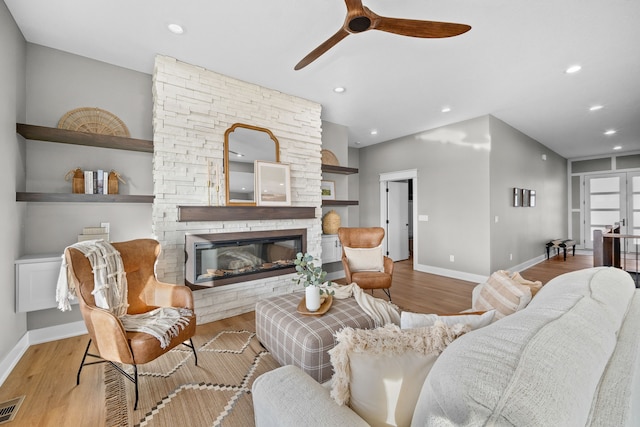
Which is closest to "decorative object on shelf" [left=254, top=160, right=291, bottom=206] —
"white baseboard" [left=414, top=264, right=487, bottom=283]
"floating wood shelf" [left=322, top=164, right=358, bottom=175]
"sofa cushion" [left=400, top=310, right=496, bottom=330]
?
"floating wood shelf" [left=322, top=164, right=358, bottom=175]

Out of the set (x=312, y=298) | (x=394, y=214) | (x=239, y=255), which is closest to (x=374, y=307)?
(x=312, y=298)

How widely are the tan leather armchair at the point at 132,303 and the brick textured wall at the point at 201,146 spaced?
0.56 metres

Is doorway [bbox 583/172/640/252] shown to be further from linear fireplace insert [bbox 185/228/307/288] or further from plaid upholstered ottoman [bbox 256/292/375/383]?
plaid upholstered ottoman [bbox 256/292/375/383]

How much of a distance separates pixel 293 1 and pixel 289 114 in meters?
1.73

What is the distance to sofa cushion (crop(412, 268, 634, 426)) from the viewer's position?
49cm

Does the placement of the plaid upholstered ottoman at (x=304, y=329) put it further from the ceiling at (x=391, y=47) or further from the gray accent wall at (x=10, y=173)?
the ceiling at (x=391, y=47)

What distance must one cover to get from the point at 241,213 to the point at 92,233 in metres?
1.45

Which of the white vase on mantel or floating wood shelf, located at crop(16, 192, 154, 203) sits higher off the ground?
floating wood shelf, located at crop(16, 192, 154, 203)

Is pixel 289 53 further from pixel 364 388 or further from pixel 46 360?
pixel 46 360

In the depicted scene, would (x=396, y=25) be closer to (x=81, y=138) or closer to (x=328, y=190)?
(x=81, y=138)

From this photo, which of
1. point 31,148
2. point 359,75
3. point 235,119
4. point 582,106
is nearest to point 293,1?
point 359,75

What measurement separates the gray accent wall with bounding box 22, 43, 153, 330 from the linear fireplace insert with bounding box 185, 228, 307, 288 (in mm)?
653

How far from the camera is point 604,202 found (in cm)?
759

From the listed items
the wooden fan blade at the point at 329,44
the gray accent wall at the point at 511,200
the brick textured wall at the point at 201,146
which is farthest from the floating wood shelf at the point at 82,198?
the gray accent wall at the point at 511,200
